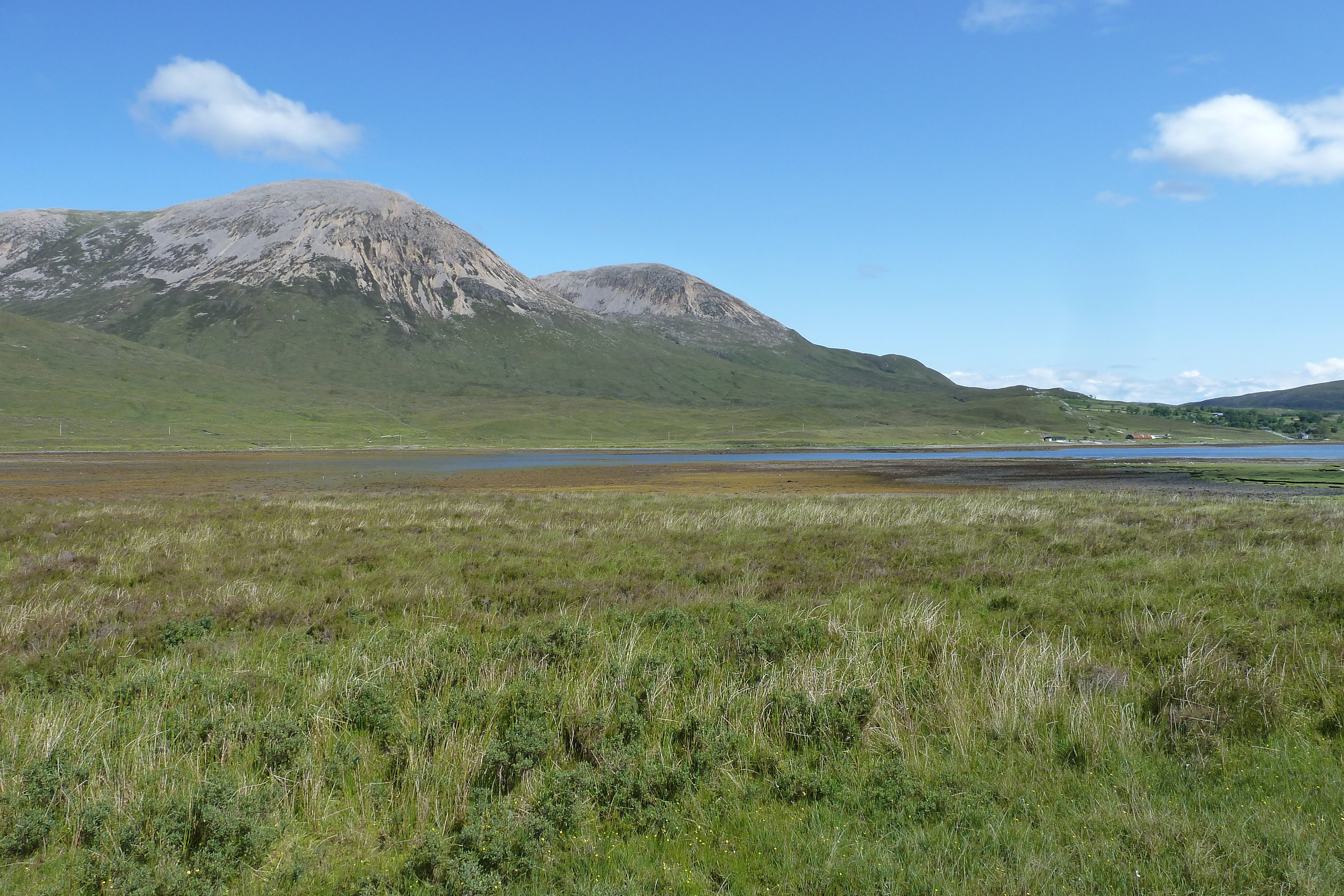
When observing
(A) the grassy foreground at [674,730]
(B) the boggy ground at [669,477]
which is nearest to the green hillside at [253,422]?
(B) the boggy ground at [669,477]

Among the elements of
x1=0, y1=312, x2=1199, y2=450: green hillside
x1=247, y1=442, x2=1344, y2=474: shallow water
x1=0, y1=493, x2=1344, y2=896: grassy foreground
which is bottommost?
x1=247, y1=442, x2=1344, y2=474: shallow water

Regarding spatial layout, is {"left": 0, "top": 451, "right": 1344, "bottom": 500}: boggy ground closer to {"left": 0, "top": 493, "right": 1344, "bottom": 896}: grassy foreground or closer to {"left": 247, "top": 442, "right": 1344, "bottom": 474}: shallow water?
{"left": 247, "top": 442, "right": 1344, "bottom": 474}: shallow water

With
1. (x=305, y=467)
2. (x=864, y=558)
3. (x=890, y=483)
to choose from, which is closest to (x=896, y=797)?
(x=864, y=558)

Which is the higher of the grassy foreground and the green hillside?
the green hillside

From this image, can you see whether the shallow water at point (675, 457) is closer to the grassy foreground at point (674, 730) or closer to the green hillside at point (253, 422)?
the green hillside at point (253, 422)

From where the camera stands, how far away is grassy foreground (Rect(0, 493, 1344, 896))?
5660mm

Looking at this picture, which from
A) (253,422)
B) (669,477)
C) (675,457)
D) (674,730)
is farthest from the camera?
(253,422)

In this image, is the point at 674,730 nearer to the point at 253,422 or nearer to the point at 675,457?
the point at 675,457

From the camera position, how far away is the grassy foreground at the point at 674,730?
18.6 ft

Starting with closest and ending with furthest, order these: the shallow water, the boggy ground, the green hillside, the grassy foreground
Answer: the grassy foreground
the boggy ground
the shallow water
the green hillside

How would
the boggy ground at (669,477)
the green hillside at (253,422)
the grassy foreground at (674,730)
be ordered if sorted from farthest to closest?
1. the green hillside at (253,422)
2. the boggy ground at (669,477)
3. the grassy foreground at (674,730)

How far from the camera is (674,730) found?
8.15m

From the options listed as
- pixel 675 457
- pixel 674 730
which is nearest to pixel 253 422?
pixel 675 457

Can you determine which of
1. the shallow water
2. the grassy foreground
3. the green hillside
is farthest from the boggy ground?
the green hillside
